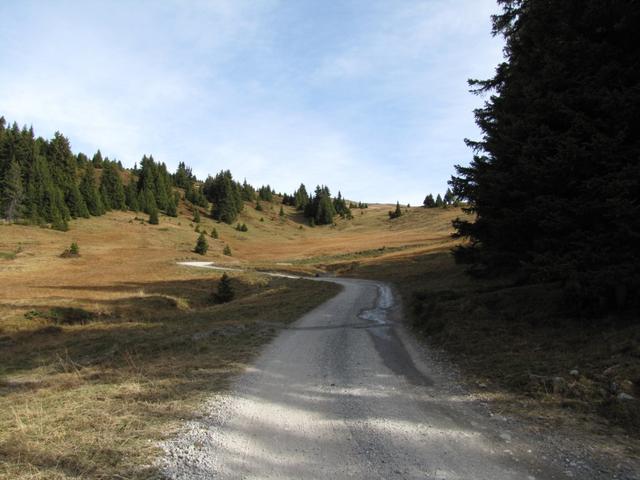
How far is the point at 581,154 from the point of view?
8.83 metres

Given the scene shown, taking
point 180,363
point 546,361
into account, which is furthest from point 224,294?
point 546,361

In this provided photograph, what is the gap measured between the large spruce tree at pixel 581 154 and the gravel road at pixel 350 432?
14.2 ft

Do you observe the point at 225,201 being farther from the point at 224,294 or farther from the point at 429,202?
the point at 224,294

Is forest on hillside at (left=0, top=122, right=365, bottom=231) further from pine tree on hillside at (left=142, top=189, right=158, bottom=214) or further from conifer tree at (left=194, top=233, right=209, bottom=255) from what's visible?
conifer tree at (left=194, top=233, right=209, bottom=255)

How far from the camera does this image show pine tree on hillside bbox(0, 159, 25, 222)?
8044cm

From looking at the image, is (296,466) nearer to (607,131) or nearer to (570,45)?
(607,131)

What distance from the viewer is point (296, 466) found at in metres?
4.71

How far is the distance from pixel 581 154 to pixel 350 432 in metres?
7.89

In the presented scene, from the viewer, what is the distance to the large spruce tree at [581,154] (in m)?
8.48

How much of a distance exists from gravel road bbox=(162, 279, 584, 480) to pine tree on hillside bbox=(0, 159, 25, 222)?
9501cm

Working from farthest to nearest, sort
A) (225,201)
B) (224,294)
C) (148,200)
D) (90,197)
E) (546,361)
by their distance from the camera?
1. (225,201)
2. (148,200)
3. (90,197)
4. (224,294)
5. (546,361)

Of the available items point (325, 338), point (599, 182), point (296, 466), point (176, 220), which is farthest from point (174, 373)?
point (176, 220)

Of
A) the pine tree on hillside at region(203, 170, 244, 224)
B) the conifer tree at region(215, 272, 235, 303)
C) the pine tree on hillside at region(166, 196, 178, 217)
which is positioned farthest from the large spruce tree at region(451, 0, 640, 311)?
the pine tree on hillside at region(203, 170, 244, 224)

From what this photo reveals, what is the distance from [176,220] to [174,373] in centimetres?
11325
